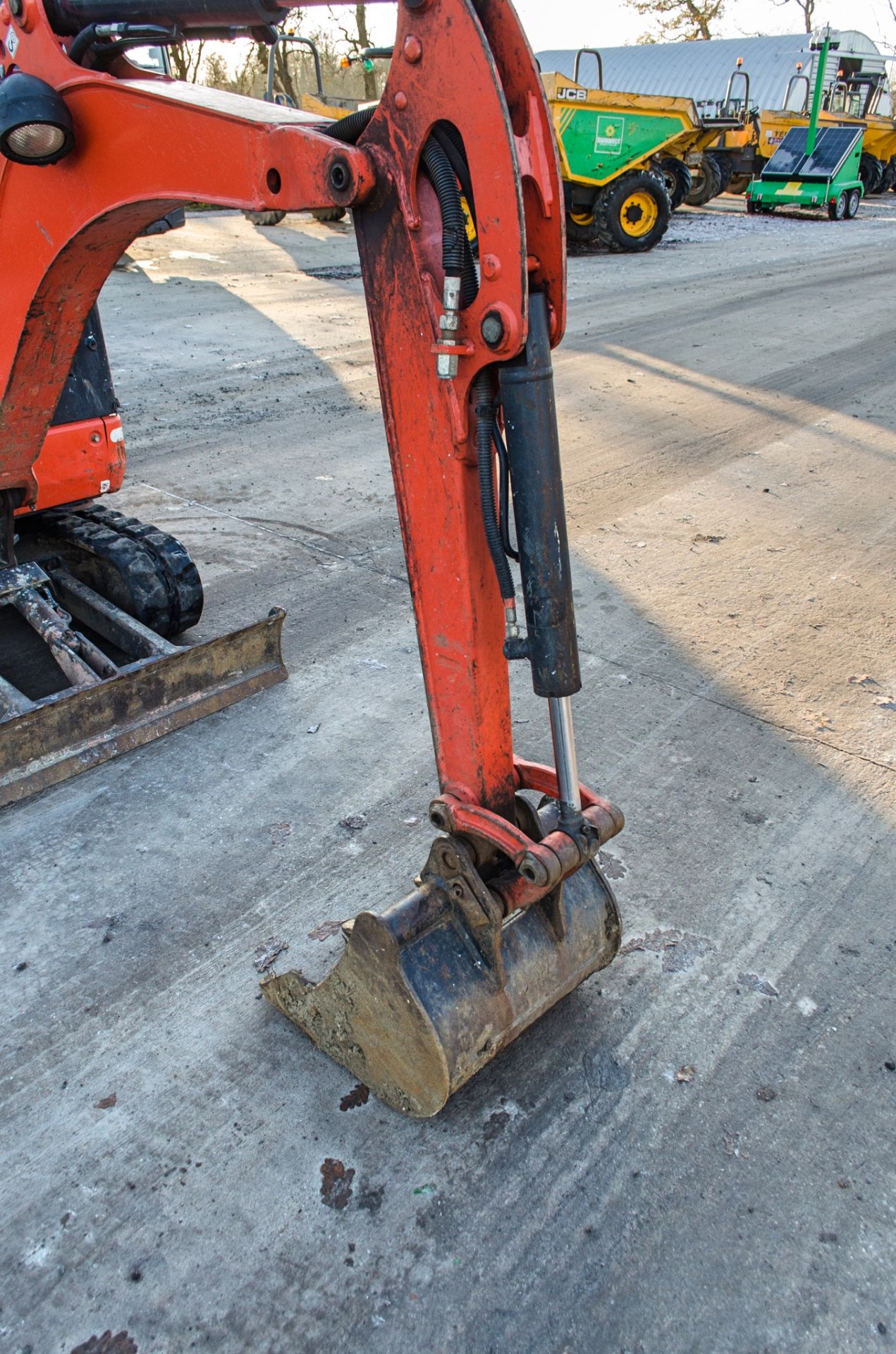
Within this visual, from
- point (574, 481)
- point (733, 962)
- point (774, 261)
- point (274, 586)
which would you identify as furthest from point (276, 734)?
point (774, 261)

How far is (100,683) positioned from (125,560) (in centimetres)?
82

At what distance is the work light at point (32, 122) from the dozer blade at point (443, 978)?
1.99m

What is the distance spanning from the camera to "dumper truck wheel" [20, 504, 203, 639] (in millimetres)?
4371

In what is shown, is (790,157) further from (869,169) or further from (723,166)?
(869,169)

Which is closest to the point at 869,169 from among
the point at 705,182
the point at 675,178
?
the point at 705,182

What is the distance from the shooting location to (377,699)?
4348mm

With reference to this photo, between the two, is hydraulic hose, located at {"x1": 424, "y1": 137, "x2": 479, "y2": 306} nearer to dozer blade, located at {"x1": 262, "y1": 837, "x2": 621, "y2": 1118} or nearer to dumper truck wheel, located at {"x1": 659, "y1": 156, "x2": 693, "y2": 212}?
dozer blade, located at {"x1": 262, "y1": 837, "x2": 621, "y2": 1118}

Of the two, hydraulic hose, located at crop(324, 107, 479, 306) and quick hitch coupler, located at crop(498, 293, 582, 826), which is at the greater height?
hydraulic hose, located at crop(324, 107, 479, 306)

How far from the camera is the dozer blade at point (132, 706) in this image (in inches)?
143

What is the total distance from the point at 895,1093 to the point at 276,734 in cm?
248

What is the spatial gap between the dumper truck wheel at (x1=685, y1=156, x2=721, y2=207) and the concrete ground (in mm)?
21018

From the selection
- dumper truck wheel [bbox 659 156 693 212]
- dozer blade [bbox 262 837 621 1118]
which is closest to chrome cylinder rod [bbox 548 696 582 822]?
dozer blade [bbox 262 837 621 1118]

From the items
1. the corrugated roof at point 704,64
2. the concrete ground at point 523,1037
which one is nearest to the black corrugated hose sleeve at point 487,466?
the concrete ground at point 523,1037

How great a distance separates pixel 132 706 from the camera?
3.92 meters
